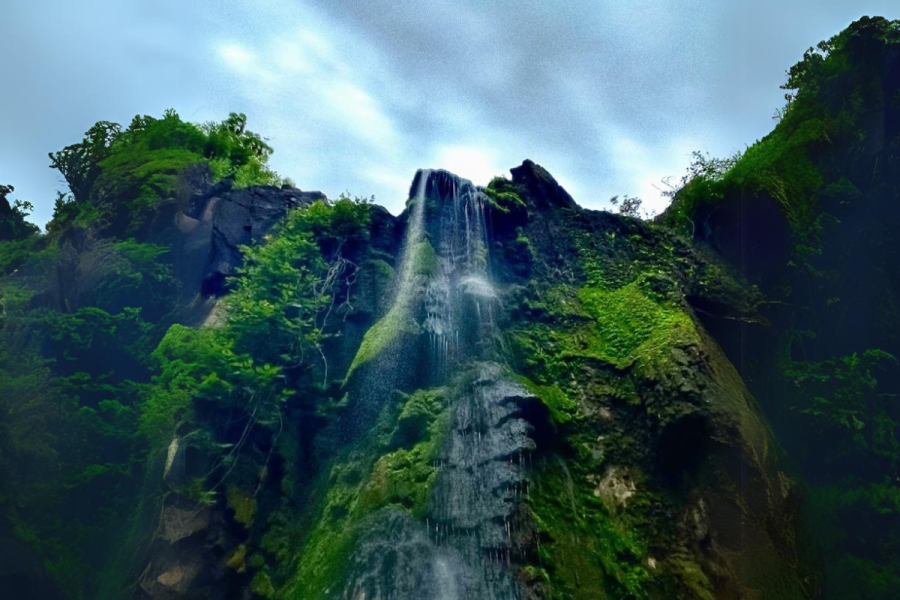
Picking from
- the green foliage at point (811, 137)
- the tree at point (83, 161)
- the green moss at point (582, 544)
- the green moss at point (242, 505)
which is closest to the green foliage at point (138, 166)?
the tree at point (83, 161)

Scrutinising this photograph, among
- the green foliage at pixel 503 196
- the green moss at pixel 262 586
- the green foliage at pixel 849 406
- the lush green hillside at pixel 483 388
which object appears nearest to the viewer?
the lush green hillside at pixel 483 388

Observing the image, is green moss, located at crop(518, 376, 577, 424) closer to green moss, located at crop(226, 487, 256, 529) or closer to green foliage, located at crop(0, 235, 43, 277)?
green moss, located at crop(226, 487, 256, 529)

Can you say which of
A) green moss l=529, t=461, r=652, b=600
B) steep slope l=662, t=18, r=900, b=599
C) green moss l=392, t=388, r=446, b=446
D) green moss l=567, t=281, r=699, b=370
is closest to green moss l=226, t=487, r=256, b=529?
green moss l=392, t=388, r=446, b=446

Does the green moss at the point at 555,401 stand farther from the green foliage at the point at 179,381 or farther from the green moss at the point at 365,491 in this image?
the green foliage at the point at 179,381

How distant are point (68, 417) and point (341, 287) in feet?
23.0

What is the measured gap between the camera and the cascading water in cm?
687

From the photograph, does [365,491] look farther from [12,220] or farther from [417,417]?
[12,220]

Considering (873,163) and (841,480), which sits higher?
(873,163)

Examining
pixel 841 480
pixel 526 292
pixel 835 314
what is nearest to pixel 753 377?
pixel 841 480

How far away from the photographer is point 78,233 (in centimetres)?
1488

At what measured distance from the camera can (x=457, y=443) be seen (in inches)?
329

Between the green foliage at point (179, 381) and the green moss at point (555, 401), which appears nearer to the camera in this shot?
the green moss at point (555, 401)

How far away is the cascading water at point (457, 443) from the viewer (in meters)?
6.87

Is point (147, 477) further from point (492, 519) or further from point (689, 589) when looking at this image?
point (689, 589)
